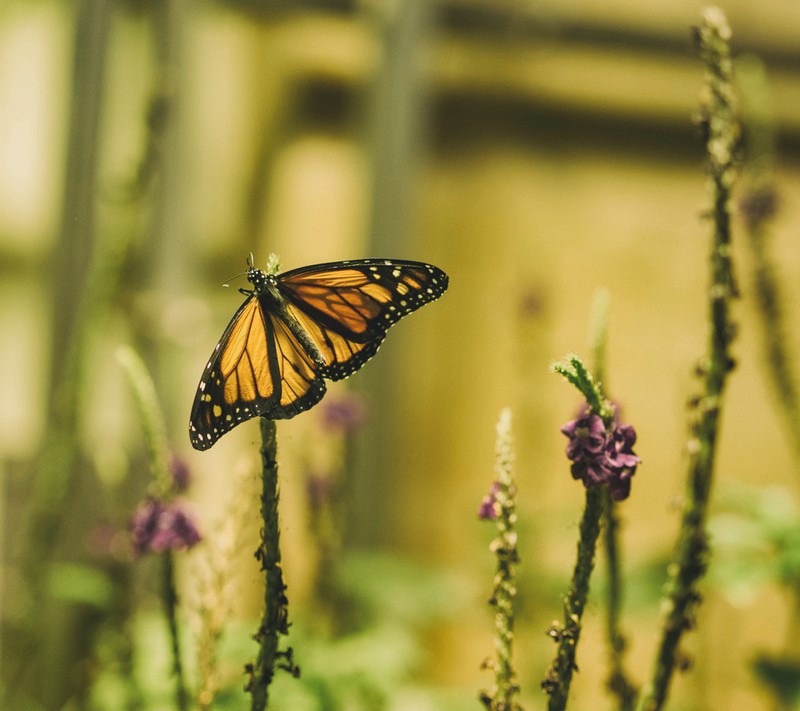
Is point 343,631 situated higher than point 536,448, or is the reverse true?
point 536,448

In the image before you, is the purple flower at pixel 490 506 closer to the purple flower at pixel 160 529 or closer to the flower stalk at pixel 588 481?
the flower stalk at pixel 588 481

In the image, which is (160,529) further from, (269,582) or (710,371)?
(710,371)

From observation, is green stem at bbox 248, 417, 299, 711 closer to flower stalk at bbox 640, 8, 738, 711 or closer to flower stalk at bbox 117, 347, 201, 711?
flower stalk at bbox 117, 347, 201, 711

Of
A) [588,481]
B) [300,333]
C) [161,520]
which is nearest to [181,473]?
[161,520]

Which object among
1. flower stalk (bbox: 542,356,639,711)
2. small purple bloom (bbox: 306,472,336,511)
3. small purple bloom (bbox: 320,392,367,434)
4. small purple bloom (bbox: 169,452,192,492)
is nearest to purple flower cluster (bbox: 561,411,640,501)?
flower stalk (bbox: 542,356,639,711)

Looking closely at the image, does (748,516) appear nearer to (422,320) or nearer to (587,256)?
(587,256)

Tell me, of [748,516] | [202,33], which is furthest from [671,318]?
[202,33]
